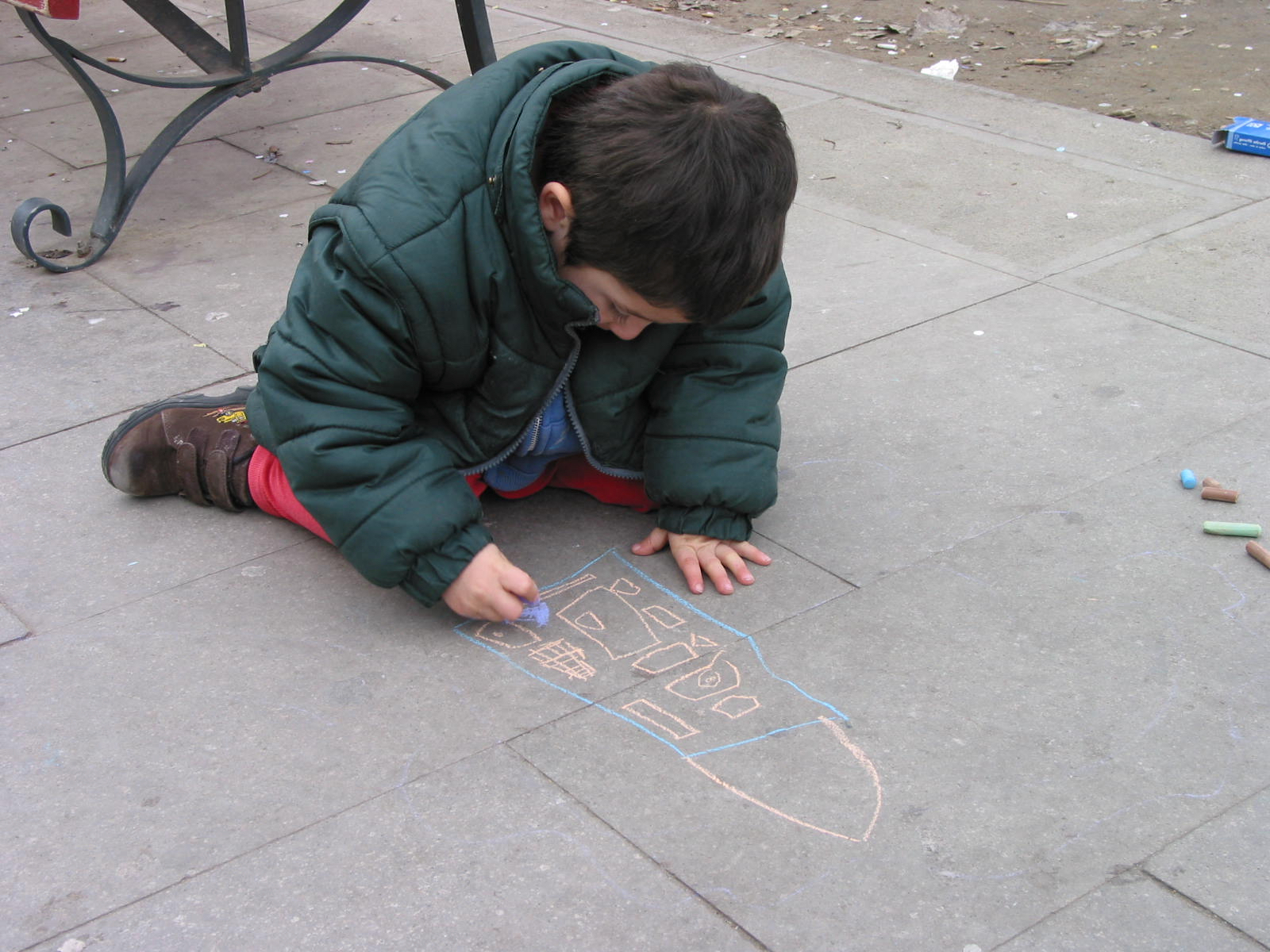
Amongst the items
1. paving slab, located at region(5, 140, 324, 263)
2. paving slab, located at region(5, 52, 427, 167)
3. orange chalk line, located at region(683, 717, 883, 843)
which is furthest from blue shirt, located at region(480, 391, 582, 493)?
paving slab, located at region(5, 52, 427, 167)

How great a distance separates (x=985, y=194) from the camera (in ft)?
13.4

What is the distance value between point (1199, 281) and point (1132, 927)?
230 cm

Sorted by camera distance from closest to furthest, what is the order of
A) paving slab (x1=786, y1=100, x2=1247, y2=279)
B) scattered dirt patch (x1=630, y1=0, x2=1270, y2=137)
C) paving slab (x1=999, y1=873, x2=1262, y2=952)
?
paving slab (x1=999, y1=873, x2=1262, y2=952)
paving slab (x1=786, y1=100, x2=1247, y2=279)
scattered dirt patch (x1=630, y1=0, x2=1270, y2=137)

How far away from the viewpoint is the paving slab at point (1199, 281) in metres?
3.19

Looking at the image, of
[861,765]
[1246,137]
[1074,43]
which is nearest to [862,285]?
[1246,137]

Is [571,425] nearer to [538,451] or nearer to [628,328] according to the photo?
[538,451]

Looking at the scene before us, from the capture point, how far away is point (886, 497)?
257 centimetres

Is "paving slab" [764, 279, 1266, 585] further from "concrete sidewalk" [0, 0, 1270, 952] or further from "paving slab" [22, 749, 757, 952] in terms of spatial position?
"paving slab" [22, 749, 757, 952]

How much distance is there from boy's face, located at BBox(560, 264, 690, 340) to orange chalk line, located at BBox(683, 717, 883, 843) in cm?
68

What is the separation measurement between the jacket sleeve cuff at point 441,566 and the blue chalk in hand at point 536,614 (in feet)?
0.49

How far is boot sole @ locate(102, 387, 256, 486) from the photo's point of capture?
A: 2.55 meters

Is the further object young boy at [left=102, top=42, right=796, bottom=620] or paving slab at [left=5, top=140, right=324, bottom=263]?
paving slab at [left=5, top=140, right=324, bottom=263]

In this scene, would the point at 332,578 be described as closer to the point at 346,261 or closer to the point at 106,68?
the point at 346,261

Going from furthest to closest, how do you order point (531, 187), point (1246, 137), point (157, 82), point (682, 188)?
point (1246, 137) < point (157, 82) < point (531, 187) < point (682, 188)
